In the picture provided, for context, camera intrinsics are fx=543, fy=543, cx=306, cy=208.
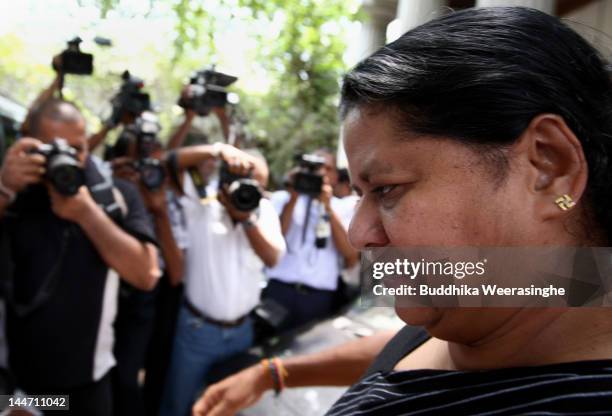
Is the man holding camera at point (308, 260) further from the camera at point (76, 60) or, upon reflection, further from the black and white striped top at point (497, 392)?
the black and white striped top at point (497, 392)

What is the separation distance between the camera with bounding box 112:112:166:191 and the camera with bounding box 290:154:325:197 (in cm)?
87

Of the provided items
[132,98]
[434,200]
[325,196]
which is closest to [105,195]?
[132,98]

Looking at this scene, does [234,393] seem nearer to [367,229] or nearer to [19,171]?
[367,229]

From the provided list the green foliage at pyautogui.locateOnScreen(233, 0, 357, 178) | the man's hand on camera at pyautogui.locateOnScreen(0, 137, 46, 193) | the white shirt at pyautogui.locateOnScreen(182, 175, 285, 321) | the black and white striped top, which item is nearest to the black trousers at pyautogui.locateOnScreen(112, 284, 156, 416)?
the white shirt at pyautogui.locateOnScreen(182, 175, 285, 321)

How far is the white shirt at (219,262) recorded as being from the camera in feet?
9.40

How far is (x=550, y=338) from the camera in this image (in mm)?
777

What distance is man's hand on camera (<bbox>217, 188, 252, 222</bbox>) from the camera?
2.80 meters

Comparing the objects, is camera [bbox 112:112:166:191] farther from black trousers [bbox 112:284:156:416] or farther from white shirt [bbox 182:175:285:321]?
black trousers [bbox 112:284:156:416]

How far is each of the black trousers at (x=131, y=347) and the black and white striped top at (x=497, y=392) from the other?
2.24m

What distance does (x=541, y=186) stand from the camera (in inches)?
29.0

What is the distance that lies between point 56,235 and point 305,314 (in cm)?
198

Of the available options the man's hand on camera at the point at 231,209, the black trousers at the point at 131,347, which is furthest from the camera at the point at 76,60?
the black trousers at the point at 131,347

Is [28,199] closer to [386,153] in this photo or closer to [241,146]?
[241,146]

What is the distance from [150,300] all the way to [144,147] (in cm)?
86
